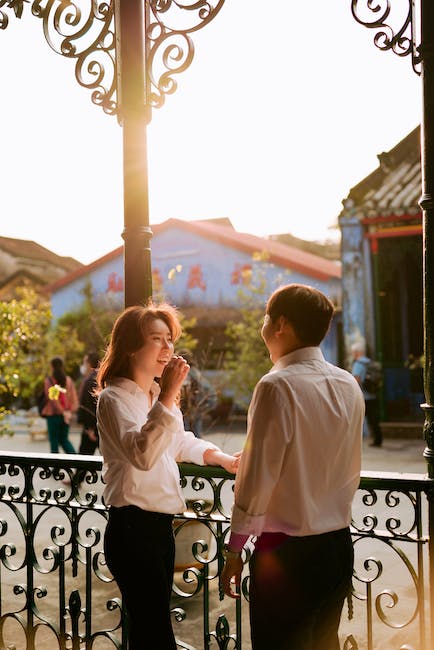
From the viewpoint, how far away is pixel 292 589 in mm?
2248

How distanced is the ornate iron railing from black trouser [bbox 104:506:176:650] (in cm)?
5

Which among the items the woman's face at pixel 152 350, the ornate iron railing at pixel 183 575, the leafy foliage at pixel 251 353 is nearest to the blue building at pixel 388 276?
the leafy foliage at pixel 251 353

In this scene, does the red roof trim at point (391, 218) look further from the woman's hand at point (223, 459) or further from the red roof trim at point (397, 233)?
the woman's hand at point (223, 459)

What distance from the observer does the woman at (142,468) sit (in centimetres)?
257

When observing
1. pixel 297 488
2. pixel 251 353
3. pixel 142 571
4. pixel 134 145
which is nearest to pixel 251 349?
pixel 251 353

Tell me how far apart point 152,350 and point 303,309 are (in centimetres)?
70

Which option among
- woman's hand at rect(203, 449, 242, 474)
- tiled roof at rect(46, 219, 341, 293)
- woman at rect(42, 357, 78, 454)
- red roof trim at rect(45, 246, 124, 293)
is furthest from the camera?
red roof trim at rect(45, 246, 124, 293)

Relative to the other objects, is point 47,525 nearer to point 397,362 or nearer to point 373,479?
point 373,479

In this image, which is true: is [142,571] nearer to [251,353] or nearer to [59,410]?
[59,410]

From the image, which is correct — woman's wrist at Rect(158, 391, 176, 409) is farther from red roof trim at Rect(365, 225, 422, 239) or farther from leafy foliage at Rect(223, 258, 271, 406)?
red roof trim at Rect(365, 225, 422, 239)

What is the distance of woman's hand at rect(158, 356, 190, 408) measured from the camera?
2579 millimetres

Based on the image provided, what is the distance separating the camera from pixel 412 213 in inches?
592

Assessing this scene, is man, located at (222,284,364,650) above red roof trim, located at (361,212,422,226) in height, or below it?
below

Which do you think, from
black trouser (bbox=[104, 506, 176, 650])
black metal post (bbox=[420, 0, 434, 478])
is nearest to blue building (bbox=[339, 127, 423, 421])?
black metal post (bbox=[420, 0, 434, 478])
